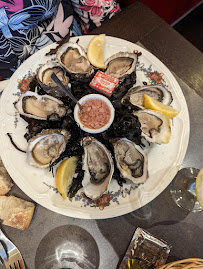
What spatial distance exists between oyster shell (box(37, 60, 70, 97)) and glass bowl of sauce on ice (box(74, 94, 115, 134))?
0.55 ft

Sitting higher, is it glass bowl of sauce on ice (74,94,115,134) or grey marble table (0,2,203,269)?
glass bowl of sauce on ice (74,94,115,134)

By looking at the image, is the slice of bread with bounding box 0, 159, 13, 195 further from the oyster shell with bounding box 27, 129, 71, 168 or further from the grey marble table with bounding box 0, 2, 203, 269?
the oyster shell with bounding box 27, 129, 71, 168

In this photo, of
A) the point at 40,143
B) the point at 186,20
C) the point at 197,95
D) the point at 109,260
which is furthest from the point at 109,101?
the point at 186,20

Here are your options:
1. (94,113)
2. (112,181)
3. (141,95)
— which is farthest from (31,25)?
(112,181)

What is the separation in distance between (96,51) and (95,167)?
752mm

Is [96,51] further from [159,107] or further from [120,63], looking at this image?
[159,107]

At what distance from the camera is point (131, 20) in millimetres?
1732

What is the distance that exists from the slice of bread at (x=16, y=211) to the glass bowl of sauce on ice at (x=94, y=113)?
1.85 ft

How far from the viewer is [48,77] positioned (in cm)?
156

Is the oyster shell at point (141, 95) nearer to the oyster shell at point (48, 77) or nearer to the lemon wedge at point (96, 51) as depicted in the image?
the lemon wedge at point (96, 51)

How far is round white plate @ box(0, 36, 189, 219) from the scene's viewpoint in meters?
1.33

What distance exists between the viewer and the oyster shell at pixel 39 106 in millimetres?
1430

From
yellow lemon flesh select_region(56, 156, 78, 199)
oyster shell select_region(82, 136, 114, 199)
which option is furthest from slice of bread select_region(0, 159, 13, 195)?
oyster shell select_region(82, 136, 114, 199)

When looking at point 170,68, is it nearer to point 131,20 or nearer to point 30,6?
point 131,20
